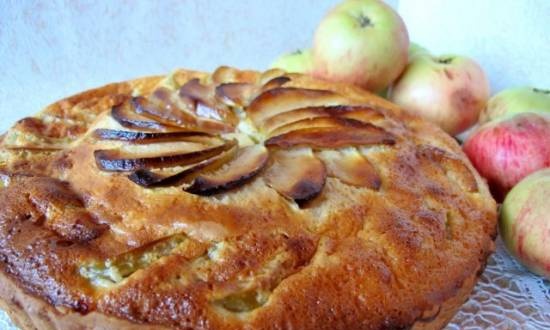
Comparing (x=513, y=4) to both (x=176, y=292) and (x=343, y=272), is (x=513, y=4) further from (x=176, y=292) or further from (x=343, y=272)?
(x=176, y=292)

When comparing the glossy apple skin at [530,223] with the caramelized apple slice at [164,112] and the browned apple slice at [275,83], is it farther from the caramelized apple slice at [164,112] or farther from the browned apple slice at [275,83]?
the caramelized apple slice at [164,112]

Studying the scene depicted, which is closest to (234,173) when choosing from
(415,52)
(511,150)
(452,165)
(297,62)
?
(452,165)

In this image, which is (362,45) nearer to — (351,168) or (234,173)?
(351,168)

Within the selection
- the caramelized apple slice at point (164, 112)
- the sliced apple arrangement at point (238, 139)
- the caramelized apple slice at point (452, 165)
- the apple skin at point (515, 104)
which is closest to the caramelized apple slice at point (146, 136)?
the sliced apple arrangement at point (238, 139)

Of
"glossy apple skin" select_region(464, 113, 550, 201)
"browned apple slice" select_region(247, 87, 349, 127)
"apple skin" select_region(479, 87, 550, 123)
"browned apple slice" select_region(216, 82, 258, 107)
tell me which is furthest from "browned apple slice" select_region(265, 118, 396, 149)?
"apple skin" select_region(479, 87, 550, 123)

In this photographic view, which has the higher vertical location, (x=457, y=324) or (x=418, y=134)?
(x=418, y=134)

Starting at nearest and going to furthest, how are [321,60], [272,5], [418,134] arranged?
[418,134] < [321,60] < [272,5]

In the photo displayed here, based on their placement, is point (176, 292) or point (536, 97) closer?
point (176, 292)

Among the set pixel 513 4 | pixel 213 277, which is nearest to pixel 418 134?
pixel 213 277
